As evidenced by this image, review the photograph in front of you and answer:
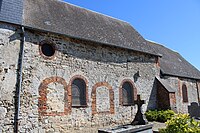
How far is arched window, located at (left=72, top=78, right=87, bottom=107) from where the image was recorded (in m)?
10.0

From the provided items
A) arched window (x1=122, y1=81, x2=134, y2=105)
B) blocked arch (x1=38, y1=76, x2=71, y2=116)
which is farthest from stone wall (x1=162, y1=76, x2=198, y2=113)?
blocked arch (x1=38, y1=76, x2=71, y2=116)

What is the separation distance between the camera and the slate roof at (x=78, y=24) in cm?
977

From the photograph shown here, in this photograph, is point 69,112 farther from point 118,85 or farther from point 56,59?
point 118,85

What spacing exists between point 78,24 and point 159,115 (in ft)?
26.2

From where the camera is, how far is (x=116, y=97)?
11.7 metres

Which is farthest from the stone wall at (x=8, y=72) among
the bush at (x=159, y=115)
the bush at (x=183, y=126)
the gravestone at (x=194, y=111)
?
the gravestone at (x=194, y=111)

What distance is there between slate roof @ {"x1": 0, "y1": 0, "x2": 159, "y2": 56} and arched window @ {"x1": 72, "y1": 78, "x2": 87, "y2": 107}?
8.12 feet

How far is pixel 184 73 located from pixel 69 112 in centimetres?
1267

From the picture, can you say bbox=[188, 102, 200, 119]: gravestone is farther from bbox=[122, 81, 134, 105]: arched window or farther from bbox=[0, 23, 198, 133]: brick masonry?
bbox=[122, 81, 134, 105]: arched window

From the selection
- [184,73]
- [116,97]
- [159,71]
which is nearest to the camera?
[116,97]

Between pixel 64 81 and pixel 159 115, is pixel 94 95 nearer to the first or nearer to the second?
pixel 64 81

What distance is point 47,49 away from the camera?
31.3 feet

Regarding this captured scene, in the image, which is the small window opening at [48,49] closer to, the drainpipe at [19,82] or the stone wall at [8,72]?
the drainpipe at [19,82]

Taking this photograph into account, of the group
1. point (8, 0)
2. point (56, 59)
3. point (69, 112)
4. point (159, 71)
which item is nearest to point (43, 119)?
point (69, 112)
